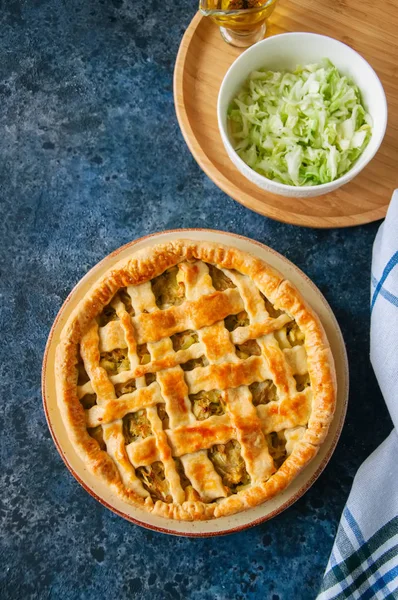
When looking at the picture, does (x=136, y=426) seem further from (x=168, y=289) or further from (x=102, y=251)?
(x=102, y=251)

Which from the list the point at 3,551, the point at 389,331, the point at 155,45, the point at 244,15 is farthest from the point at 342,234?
the point at 3,551

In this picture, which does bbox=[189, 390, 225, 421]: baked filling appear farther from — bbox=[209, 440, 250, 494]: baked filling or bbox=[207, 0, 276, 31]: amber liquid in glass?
bbox=[207, 0, 276, 31]: amber liquid in glass

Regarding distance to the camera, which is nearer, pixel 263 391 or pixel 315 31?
pixel 263 391

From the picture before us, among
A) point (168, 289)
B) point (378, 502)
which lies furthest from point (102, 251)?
point (378, 502)

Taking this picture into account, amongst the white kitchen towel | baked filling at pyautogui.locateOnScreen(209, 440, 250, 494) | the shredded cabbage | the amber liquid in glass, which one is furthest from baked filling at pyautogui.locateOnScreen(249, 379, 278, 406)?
the amber liquid in glass

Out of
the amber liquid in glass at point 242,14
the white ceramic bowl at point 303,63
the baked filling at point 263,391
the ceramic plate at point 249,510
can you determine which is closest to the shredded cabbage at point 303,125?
the white ceramic bowl at point 303,63
